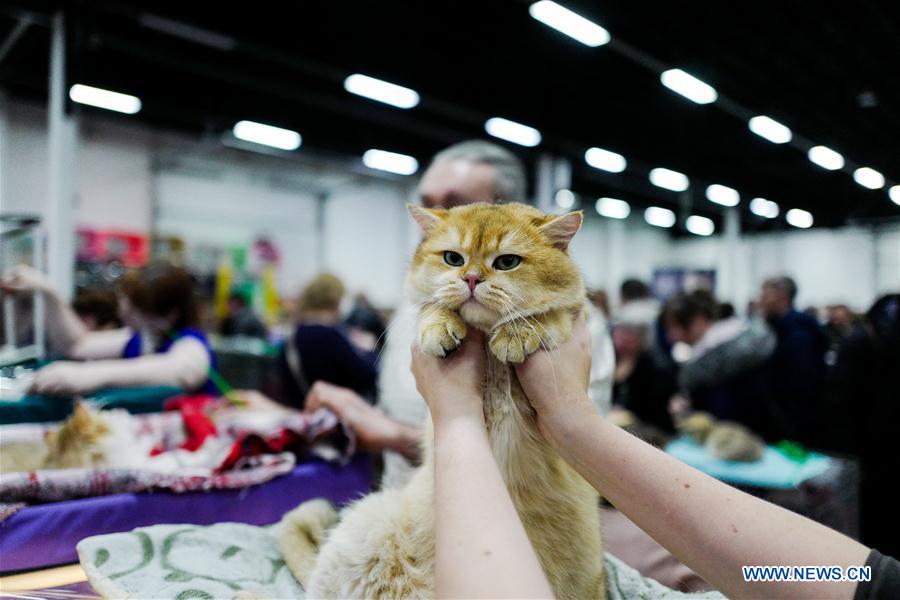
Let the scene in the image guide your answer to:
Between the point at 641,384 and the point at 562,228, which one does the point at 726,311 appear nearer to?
the point at 641,384

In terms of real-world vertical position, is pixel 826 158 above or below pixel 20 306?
above

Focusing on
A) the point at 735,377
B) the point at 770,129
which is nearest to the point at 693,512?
the point at 735,377

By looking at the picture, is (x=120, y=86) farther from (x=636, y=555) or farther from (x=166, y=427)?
(x=636, y=555)

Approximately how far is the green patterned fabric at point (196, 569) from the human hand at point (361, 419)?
389 millimetres

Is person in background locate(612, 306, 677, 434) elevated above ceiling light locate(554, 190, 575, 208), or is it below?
below

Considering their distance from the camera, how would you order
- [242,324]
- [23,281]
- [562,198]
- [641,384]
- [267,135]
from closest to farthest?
1. [23,281]
2. [641,384]
3. [242,324]
4. [562,198]
5. [267,135]

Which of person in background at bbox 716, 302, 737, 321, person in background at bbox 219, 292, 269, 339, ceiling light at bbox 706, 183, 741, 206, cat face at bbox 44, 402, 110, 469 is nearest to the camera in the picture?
cat face at bbox 44, 402, 110, 469

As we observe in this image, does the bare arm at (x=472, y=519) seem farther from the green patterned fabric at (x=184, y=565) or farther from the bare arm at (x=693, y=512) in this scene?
the green patterned fabric at (x=184, y=565)

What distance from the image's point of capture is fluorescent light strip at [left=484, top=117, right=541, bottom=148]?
627cm

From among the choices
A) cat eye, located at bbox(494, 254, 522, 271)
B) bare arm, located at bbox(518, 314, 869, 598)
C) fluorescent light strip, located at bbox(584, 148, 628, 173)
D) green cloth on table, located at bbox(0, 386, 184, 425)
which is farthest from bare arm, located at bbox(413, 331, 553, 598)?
fluorescent light strip, located at bbox(584, 148, 628, 173)

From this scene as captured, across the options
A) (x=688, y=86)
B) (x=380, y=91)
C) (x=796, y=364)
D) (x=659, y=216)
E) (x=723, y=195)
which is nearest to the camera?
(x=796, y=364)

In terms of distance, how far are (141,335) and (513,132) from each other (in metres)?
5.35

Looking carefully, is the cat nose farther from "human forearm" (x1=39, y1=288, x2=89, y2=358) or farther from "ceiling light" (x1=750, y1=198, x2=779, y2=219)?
"ceiling light" (x1=750, y1=198, x2=779, y2=219)

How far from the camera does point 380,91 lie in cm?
556
